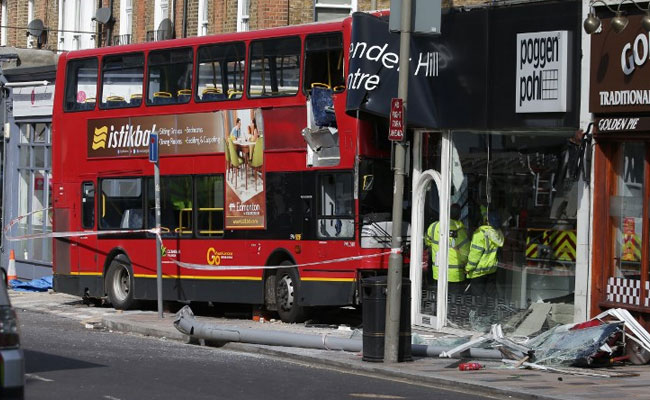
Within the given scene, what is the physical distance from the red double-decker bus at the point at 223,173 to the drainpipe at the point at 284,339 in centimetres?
281

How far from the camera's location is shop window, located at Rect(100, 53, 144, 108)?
24.9 m

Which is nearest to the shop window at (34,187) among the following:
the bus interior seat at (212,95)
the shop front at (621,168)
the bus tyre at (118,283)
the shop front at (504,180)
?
the bus tyre at (118,283)

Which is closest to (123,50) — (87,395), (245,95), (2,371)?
(245,95)

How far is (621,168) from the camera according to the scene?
1755 cm

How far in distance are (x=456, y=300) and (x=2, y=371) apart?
11.5 metres

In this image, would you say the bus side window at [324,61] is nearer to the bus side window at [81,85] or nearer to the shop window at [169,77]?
the shop window at [169,77]

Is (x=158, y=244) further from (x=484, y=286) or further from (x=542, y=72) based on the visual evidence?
(x=542, y=72)

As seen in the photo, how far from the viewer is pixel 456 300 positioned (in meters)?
20.3

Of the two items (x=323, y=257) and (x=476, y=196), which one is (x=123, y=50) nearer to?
(x=323, y=257)

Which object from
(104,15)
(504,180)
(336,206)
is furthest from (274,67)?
(104,15)

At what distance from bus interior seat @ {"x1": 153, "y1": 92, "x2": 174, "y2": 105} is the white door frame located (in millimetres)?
5278

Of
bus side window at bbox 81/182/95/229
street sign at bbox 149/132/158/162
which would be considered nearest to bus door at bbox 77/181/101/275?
bus side window at bbox 81/182/95/229

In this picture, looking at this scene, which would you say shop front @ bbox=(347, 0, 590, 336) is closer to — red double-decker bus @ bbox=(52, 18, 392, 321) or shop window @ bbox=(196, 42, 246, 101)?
red double-decker bus @ bbox=(52, 18, 392, 321)

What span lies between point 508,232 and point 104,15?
1990 centimetres
